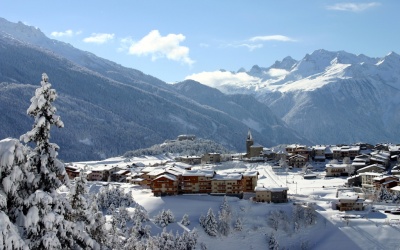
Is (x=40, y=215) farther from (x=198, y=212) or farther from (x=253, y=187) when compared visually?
(x=253, y=187)

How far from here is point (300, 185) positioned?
108938 mm

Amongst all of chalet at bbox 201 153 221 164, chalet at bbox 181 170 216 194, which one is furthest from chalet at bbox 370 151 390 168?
chalet at bbox 181 170 216 194

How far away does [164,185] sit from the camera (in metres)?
94.6

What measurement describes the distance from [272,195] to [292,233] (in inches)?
492

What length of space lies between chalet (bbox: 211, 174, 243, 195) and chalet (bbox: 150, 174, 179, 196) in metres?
7.50

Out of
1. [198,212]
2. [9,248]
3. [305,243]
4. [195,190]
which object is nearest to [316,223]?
[305,243]

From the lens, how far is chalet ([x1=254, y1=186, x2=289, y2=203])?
90250mm

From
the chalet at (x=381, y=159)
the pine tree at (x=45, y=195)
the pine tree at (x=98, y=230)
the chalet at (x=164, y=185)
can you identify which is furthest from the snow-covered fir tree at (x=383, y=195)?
the pine tree at (x=45, y=195)

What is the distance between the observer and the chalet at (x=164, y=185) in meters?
93.9

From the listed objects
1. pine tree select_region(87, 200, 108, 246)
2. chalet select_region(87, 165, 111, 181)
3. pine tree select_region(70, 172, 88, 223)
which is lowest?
chalet select_region(87, 165, 111, 181)

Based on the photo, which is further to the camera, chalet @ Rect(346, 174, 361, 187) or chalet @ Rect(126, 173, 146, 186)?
chalet @ Rect(126, 173, 146, 186)

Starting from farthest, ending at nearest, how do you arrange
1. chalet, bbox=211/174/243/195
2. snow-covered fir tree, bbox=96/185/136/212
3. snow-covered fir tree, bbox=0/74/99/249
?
chalet, bbox=211/174/243/195 → snow-covered fir tree, bbox=96/185/136/212 → snow-covered fir tree, bbox=0/74/99/249

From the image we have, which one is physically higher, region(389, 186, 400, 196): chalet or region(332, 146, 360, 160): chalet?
region(332, 146, 360, 160): chalet

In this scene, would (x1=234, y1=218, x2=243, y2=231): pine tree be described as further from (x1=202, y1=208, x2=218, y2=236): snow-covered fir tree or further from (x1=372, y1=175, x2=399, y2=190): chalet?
(x1=372, y1=175, x2=399, y2=190): chalet
